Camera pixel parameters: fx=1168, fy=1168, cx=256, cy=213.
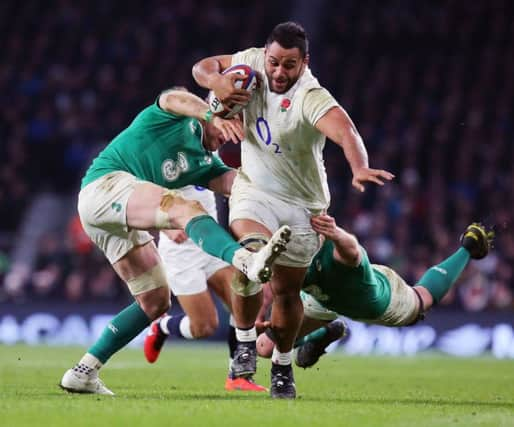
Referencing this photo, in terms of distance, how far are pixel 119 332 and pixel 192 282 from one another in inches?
80.4

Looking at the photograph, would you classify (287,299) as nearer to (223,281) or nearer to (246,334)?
(246,334)

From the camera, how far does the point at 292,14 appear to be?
23.7m

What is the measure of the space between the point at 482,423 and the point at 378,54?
1624cm

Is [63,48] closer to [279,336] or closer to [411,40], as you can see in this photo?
[411,40]

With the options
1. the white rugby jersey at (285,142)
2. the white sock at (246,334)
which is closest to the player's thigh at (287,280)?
the white sock at (246,334)

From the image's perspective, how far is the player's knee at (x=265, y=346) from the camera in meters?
8.47

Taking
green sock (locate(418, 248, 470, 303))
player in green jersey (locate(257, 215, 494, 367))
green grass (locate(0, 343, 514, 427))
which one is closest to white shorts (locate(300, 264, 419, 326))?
player in green jersey (locate(257, 215, 494, 367))

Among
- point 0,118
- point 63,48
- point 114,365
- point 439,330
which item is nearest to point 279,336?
point 114,365

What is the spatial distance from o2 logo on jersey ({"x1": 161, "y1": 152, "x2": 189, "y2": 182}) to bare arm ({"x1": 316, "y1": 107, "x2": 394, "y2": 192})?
152 cm

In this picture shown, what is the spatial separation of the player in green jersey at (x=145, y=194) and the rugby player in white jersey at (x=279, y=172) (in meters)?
0.24

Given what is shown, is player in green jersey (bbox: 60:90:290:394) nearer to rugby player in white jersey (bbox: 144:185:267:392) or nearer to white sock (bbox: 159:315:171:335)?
rugby player in white jersey (bbox: 144:185:267:392)

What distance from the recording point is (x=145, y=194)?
721 centimetres

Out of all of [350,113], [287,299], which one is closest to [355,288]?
[287,299]

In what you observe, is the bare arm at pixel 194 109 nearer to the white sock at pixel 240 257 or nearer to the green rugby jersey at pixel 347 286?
the white sock at pixel 240 257
